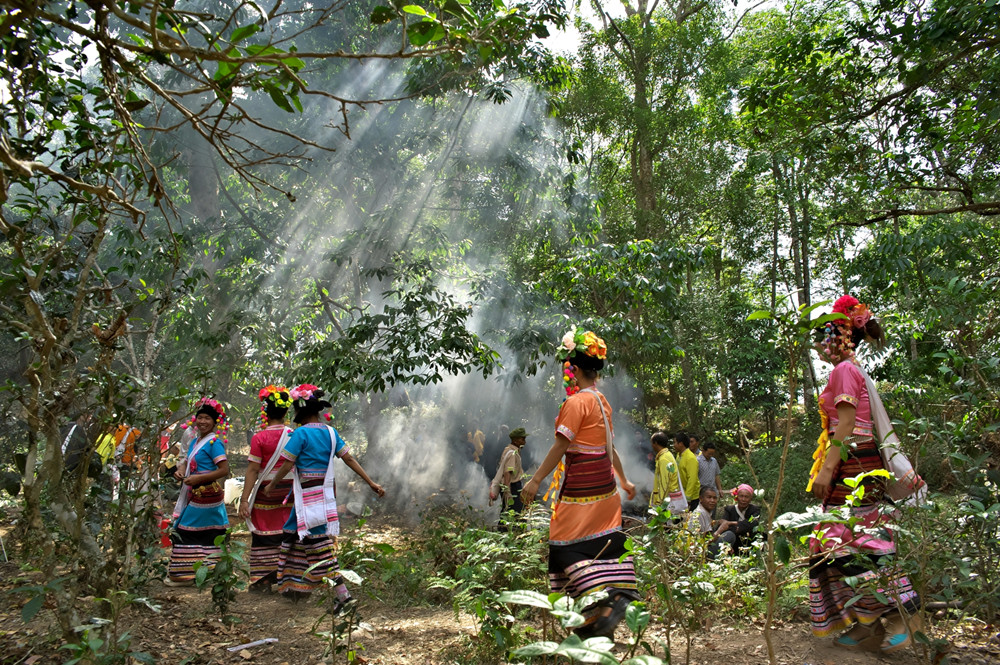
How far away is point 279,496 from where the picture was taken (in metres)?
5.68

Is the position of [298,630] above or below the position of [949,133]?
below

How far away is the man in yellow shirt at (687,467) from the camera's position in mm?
7195

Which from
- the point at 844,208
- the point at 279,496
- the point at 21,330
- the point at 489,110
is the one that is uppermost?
the point at 489,110

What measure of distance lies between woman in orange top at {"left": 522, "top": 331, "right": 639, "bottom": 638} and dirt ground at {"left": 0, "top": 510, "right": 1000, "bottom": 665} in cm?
40

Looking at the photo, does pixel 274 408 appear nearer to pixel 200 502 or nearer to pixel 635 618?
pixel 200 502

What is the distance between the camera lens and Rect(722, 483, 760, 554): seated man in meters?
6.10

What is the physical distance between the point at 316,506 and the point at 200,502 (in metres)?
1.56

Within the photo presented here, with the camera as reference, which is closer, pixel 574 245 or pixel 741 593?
pixel 741 593

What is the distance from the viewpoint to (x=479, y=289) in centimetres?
1051

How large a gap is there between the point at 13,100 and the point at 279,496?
3.59 m

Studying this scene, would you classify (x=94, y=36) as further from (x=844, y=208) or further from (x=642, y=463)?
(x=642, y=463)

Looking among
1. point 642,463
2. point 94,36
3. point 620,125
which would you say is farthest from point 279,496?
point 620,125

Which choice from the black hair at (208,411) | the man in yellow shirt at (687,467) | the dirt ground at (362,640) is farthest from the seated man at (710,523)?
the black hair at (208,411)

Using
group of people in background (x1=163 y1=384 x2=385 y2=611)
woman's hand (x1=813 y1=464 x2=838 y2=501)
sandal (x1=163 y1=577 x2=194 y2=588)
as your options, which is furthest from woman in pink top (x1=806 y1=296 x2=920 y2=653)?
sandal (x1=163 y1=577 x2=194 y2=588)
